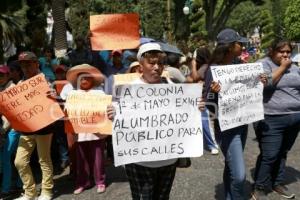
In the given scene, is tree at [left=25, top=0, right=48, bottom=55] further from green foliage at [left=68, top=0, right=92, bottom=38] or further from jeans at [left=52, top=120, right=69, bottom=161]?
jeans at [left=52, top=120, right=69, bottom=161]

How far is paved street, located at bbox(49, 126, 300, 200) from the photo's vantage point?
580 centimetres

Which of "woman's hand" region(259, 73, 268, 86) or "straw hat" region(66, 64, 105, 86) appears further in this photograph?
"straw hat" region(66, 64, 105, 86)

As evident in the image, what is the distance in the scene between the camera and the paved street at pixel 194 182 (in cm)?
580

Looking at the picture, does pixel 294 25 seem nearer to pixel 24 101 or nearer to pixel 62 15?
pixel 62 15

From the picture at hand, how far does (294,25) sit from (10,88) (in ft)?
114

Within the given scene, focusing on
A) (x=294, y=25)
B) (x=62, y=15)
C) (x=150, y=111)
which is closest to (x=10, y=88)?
(x=150, y=111)

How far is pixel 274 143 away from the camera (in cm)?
537

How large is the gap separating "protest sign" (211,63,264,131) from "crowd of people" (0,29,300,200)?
76 millimetres

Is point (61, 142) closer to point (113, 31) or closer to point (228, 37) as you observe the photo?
point (113, 31)

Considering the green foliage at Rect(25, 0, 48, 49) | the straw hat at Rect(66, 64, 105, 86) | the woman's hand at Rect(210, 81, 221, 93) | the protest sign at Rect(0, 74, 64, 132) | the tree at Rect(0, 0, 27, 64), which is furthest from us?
the green foliage at Rect(25, 0, 48, 49)

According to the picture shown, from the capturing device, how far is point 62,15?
1198 centimetres

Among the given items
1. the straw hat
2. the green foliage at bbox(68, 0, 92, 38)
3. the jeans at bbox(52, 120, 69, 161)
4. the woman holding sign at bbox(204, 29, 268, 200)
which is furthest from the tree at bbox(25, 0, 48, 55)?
the woman holding sign at bbox(204, 29, 268, 200)

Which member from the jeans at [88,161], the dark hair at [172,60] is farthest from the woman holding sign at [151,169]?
the dark hair at [172,60]

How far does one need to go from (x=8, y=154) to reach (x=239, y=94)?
2.91 meters
